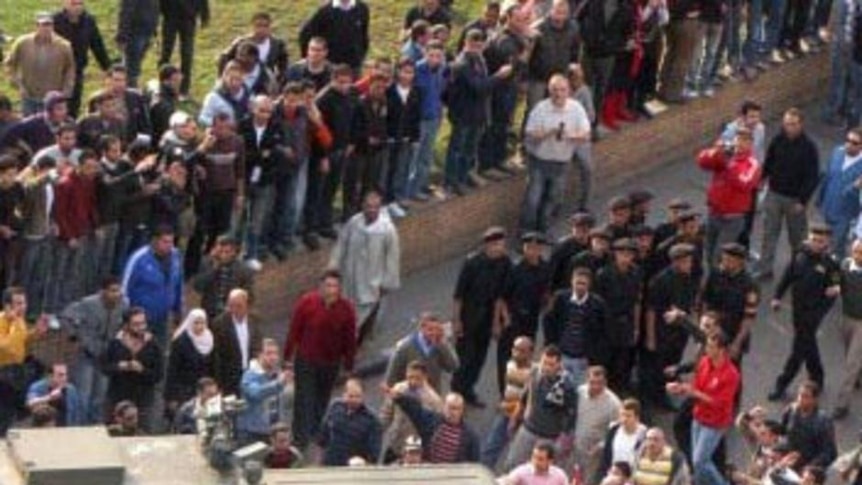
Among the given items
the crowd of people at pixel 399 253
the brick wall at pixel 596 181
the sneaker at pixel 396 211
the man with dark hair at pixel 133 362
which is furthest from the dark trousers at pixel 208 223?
the sneaker at pixel 396 211

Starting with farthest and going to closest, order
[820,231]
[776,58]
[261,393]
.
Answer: [776,58] → [820,231] → [261,393]

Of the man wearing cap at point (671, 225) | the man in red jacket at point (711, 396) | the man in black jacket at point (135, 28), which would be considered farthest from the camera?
the man in black jacket at point (135, 28)

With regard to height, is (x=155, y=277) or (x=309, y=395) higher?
(x=155, y=277)

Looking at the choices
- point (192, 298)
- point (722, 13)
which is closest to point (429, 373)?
point (192, 298)

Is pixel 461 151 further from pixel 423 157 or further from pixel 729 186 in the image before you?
pixel 729 186

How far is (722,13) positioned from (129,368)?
8.81m

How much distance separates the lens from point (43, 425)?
72.0 feet

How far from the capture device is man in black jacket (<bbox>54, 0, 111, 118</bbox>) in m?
27.1

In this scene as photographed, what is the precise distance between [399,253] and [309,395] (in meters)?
2.57

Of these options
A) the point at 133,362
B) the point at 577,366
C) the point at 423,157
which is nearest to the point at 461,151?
the point at 423,157

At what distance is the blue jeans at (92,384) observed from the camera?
2345cm

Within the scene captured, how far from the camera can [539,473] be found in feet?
73.4

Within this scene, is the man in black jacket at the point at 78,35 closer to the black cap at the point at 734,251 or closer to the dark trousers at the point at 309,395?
the dark trousers at the point at 309,395

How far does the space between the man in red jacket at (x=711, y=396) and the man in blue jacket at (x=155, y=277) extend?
3889 millimetres
